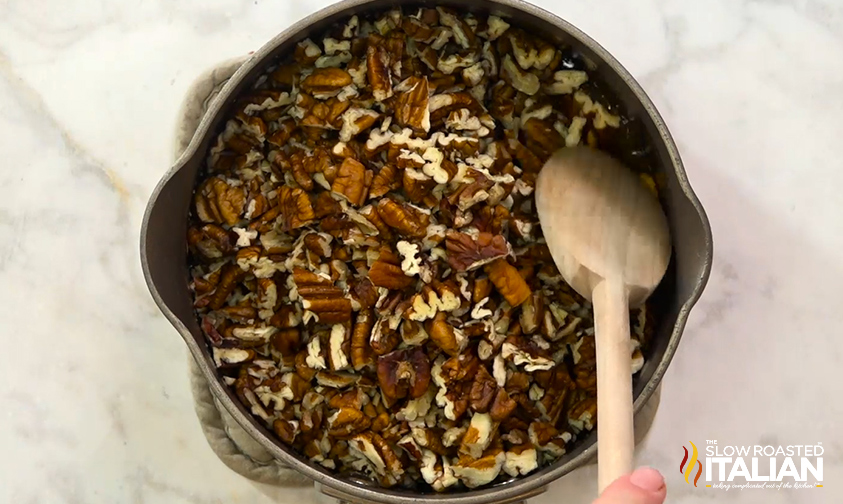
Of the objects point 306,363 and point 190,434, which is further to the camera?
point 190,434

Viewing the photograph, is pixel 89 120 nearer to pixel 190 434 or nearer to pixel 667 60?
pixel 190 434

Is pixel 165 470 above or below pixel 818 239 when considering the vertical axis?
below

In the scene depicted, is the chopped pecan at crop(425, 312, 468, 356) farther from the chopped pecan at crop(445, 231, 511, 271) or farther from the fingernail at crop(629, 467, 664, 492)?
the fingernail at crop(629, 467, 664, 492)

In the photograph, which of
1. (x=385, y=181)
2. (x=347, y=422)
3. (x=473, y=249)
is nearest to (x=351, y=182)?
(x=385, y=181)

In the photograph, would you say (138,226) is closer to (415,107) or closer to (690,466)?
(415,107)

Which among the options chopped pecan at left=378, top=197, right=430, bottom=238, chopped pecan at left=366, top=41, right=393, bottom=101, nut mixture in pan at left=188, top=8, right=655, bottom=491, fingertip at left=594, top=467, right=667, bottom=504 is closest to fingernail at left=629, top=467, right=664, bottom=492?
fingertip at left=594, top=467, right=667, bottom=504

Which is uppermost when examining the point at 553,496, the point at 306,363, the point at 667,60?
the point at 667,60

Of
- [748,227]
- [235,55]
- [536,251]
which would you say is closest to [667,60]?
[748,227]
